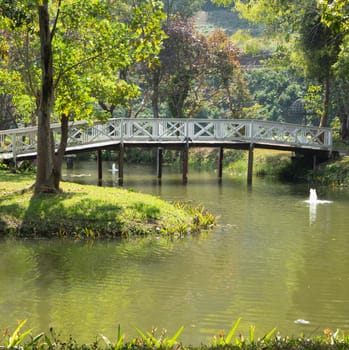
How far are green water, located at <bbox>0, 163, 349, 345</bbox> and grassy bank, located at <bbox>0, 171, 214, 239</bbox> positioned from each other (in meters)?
0.58

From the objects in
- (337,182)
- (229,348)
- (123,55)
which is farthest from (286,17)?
(229,348)

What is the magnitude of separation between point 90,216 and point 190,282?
16.4ft

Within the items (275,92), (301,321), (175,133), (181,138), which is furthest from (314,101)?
(301,321)

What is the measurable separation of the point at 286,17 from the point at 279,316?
29.7 m

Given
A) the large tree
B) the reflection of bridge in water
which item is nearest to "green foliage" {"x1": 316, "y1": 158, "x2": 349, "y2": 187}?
the reflection of bridge in water

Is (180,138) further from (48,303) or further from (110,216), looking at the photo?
(48,303)

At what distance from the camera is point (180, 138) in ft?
98.5

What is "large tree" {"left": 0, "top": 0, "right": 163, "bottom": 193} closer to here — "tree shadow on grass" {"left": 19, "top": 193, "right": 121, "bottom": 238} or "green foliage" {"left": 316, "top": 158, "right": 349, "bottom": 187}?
"tree shadow on grass" {"left": 19, "top": 193, "right": 121, "bottom": 238}

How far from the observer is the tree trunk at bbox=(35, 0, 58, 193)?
51.5ft

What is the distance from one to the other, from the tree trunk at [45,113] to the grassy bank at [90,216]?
0.50 metres

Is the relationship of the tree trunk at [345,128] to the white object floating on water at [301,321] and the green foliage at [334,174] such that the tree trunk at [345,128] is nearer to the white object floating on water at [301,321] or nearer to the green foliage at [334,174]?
the green foliage at [334,174]

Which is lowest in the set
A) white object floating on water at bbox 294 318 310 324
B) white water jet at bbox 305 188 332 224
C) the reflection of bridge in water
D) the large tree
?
white object floating on water at bbox 294 318 310 324

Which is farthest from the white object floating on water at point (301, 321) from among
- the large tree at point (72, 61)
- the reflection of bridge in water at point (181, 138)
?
the reflection of bridge in water at point (181, 138)

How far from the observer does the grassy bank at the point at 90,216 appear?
1433cm
